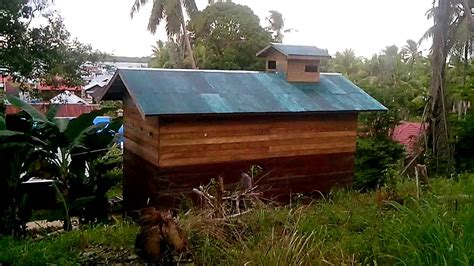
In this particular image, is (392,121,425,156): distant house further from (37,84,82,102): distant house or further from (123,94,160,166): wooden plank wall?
(37,84,82,102): distant house

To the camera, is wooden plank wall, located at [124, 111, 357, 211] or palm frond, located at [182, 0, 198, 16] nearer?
wooden plank wall, located at [124, 111, 357, 211]

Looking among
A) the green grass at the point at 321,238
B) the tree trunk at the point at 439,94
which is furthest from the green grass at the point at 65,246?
the tree trunk at the point at 439,94

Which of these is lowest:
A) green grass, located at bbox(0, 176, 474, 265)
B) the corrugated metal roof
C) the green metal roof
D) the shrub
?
the shrub

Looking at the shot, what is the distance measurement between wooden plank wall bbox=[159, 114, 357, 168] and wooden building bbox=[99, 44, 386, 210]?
1 cm

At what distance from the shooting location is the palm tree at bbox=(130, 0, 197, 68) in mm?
17734

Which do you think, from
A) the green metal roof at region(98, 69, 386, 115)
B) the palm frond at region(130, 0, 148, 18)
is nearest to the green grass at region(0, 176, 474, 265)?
the green metal roof at region(98, 69, 386, 115)

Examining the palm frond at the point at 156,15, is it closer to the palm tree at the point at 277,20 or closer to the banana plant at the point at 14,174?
the palm tree at the point at 277,20

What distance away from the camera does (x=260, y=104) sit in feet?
21.0

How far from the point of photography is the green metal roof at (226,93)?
5918 mm

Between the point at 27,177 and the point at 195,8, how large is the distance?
14344 mm

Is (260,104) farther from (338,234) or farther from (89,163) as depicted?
(338,234)

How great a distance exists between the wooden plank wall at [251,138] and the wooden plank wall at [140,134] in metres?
0.16

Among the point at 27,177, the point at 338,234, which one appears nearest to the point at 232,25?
the point at 27,177

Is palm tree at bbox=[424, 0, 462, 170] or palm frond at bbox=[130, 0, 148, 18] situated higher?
palm frond at bbox=[130, 0, 148, 18]
